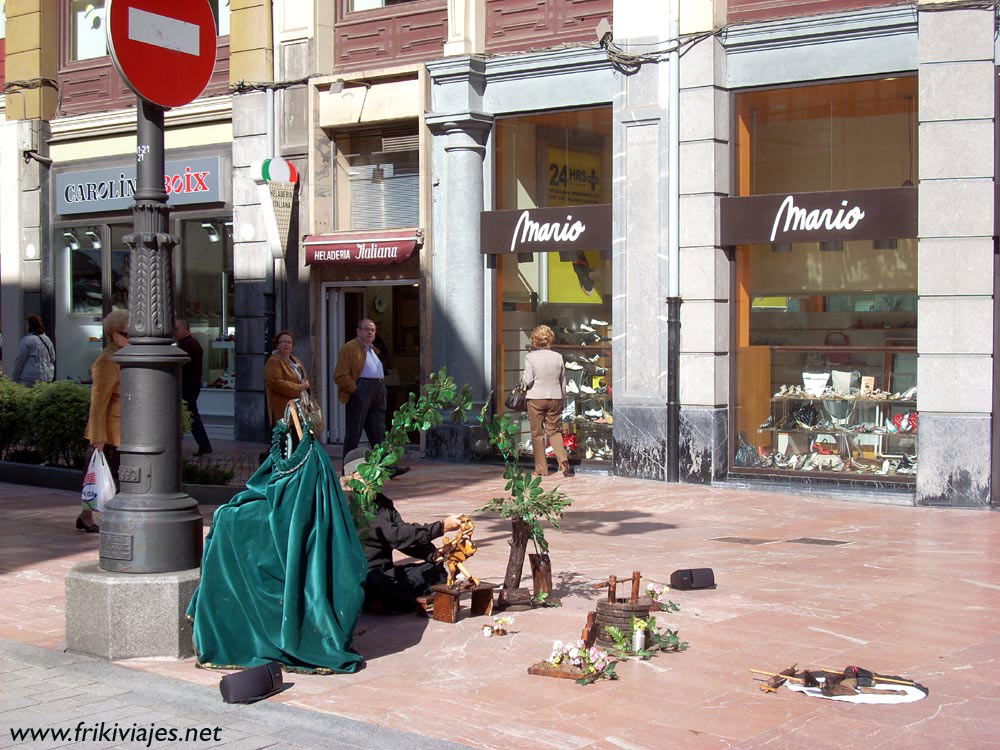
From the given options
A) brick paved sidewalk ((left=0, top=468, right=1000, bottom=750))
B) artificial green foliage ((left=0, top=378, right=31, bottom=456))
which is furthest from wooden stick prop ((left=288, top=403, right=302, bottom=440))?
artificial green foliage ((left=0, top=378, right=31, bottom=456))

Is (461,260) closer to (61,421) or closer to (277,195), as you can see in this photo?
(277,195)

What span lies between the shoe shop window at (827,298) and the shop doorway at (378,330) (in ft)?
17.8

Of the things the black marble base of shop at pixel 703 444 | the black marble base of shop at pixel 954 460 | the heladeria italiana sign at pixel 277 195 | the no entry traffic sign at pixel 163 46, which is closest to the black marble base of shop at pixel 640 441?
the black marble base of shop at pixel 703 444

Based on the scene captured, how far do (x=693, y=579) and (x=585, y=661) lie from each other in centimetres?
227

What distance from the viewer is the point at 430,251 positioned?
17094 millimetres

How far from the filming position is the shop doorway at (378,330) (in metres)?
18.4

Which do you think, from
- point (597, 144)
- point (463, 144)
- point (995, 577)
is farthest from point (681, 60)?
point (995, 577)

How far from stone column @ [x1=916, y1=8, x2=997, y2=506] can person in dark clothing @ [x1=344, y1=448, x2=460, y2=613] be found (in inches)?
265

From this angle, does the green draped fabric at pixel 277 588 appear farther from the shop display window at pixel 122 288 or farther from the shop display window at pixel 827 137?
the shop display window at pixel 122 288

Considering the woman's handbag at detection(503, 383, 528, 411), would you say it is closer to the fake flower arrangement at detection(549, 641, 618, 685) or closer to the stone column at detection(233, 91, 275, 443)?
the stone column at detection(233, 91, 275, 443)

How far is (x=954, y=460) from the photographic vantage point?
1279cm

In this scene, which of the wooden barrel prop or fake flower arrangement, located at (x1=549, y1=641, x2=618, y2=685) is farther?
the wooden barrel prop

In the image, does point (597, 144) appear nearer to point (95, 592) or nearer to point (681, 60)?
point (681, 60)

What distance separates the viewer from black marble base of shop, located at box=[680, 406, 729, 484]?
1445cm
